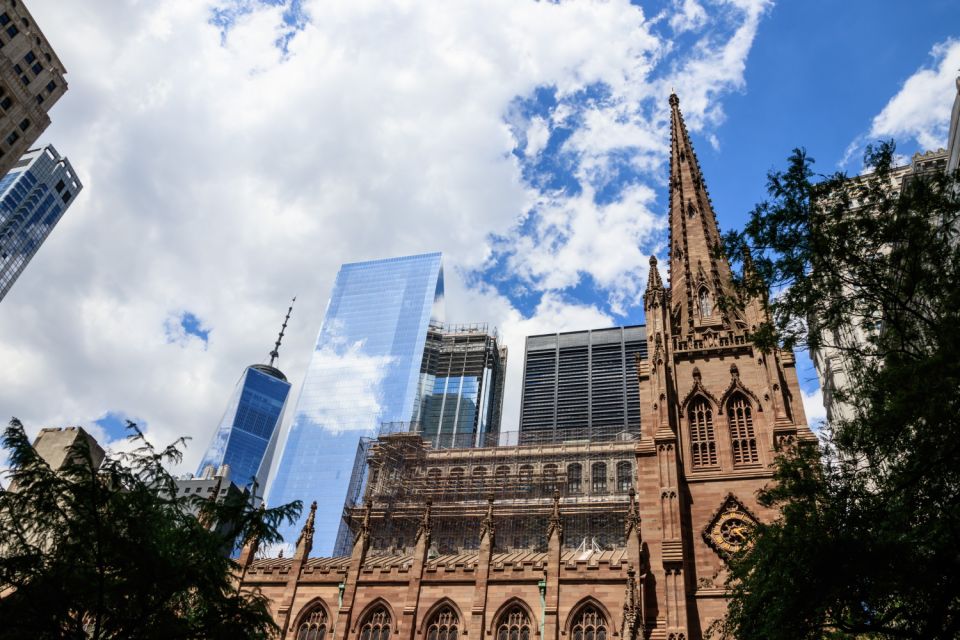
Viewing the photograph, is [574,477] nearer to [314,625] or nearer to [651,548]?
[651,548]

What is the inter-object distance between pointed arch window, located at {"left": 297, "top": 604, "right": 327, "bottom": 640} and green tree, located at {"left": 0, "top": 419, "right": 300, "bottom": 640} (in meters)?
16.9

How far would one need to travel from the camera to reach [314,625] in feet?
98.0

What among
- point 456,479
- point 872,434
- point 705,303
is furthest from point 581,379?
point 872,434

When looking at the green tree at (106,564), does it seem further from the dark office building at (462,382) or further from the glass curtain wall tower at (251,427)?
the glass curtain wall tower at (251,427)

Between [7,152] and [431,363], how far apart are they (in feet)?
193

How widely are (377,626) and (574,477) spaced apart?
2518cm

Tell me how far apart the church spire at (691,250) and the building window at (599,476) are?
57.3 feet

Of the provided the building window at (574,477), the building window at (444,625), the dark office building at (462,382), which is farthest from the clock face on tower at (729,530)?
the dark office building at (462,382)

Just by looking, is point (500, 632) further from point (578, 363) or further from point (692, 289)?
point (578, 363)

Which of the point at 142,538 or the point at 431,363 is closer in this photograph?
the point at 142,538

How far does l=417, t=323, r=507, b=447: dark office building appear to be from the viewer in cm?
8912

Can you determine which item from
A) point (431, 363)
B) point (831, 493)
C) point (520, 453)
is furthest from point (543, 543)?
point (431, 363)

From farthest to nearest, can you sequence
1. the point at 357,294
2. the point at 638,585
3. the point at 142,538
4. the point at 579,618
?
the point at 357,294, the point at 579,618, the point at 638,585, the point at 142,538

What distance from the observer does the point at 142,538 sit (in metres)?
12.8
